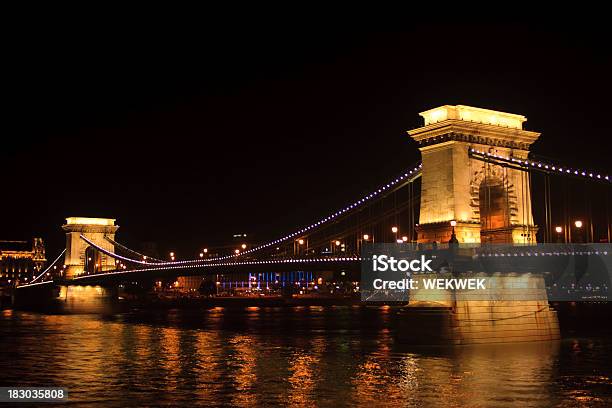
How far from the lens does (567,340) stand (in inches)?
1533

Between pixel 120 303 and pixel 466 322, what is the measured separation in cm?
6287

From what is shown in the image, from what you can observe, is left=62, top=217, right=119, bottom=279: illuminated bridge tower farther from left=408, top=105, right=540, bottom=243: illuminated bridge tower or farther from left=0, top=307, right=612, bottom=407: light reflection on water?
left=408, top=105, right=540, bottom=243: illuminated bridge tower

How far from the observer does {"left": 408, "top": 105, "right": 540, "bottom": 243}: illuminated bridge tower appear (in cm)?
3847

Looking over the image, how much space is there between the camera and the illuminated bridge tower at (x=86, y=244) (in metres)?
103

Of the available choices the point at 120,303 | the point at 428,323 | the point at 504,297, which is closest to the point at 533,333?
the point at 504,297

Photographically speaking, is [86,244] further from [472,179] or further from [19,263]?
[472,179]

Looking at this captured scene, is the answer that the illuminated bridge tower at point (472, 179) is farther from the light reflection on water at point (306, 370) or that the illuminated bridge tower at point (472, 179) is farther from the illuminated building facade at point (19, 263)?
the illuminated building facade at point (19, 263)

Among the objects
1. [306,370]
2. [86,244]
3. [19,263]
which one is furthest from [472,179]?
[19,263]

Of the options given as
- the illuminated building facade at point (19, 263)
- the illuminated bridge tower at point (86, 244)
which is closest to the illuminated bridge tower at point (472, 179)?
the illuminated bridge tower at point (86, 244)

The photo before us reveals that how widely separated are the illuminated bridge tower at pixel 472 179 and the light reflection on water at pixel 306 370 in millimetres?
5941

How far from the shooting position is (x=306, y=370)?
A: 27.2 m

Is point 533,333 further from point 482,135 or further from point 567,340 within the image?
point 482,135

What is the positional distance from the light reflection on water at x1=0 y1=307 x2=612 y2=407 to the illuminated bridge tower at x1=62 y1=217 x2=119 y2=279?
202 feet

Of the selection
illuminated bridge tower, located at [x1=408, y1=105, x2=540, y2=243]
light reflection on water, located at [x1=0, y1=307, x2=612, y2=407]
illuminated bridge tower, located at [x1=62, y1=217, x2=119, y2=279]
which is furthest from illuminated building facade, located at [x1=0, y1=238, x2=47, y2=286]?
illuminated bridge tower, located at [x1=408, y1=105, x2=540, y2=243]
